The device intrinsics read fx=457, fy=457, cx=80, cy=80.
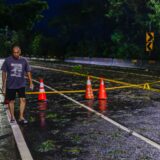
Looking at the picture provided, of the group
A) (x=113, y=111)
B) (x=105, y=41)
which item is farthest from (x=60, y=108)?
(x=105, y=41)

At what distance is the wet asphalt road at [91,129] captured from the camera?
7559 mm

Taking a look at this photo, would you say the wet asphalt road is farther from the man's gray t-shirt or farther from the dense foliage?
the dense foliage

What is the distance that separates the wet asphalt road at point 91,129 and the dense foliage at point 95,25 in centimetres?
3076

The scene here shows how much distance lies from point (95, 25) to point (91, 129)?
63950 mm

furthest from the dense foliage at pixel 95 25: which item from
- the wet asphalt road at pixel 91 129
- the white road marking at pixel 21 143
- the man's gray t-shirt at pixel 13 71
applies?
the white road marking at pixel 21 143

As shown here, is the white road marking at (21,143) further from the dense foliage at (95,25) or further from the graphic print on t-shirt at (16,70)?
the dense foliage at (95,25)

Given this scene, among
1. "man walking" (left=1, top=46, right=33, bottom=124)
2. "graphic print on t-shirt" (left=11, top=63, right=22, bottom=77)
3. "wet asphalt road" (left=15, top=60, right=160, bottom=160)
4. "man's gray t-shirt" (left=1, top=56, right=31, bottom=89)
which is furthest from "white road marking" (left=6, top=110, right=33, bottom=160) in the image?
"graphic print on t-shirt" (left=11, top=63, right=22, bottom=77)

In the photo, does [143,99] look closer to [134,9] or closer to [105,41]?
[134,9]

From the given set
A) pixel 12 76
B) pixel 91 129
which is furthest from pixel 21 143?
pixel 12 76

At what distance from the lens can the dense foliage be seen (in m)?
51.2

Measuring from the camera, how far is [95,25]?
240 feet

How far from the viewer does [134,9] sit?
52.3m

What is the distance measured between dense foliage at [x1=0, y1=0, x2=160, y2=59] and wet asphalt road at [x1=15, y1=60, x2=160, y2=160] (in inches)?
1211

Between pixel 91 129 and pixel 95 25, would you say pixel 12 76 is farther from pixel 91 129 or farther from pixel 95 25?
pixel 95 25
